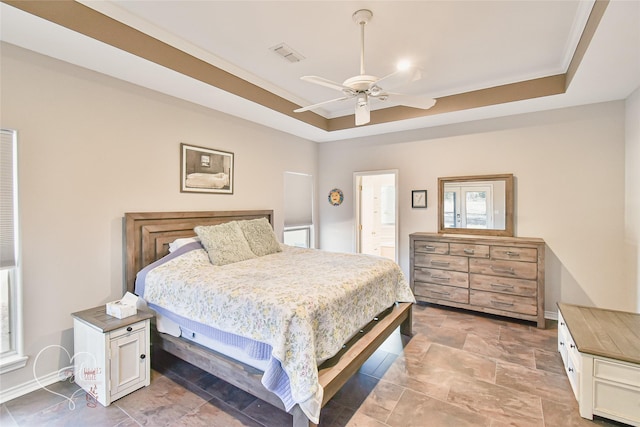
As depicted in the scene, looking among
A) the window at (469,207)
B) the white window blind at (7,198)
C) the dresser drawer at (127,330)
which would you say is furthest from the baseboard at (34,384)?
the window at (469,207)

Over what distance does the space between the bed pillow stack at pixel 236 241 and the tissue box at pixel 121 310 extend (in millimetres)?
772

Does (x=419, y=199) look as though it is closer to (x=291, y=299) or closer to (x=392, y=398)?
(x=392, y=398)

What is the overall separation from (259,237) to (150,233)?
1160mm

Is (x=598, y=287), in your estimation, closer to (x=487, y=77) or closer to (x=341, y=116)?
(x=487, y=77)

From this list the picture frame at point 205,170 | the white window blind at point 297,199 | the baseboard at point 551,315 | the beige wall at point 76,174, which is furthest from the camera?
the white window blind at point 297,199

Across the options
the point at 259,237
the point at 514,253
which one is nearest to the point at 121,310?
the point at 259,237

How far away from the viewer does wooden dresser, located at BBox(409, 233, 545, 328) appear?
3.48m

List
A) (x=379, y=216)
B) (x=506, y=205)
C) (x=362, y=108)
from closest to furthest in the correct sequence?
(x=362, y=108), (x=506, y=205), (x=379, y=216)

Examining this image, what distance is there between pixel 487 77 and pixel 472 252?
2097 millimetres

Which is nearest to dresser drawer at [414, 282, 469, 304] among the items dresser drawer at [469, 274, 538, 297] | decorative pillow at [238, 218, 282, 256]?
dresser drawer at [469, 274, 538, 297]

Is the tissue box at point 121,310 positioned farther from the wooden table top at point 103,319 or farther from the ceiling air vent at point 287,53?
the ceiling air vent at point 287,53

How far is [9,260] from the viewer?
2.22 m

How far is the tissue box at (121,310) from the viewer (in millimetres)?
2346

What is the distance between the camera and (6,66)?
7.18 feet
